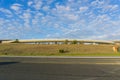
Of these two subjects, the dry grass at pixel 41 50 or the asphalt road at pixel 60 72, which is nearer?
the asphalt road at pixel 60 72

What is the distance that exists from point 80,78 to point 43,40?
108001 millimetres

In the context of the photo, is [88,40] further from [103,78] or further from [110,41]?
[103,78]

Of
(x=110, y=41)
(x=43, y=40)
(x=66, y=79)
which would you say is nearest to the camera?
(x=66, y=79)

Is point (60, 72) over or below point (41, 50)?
below

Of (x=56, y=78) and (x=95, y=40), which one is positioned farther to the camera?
(x=95, y=40)

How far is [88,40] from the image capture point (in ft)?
399

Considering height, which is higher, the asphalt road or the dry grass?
the dry grass

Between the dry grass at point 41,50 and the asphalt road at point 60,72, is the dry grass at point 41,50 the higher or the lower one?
the higher one

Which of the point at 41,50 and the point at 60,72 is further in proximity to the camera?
the point at 41,50

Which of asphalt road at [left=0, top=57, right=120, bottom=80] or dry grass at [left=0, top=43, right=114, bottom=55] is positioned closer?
asphalt road at [left=0, top=57, right=120, bottom=80]

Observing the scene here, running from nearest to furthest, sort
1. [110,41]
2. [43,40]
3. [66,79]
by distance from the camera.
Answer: [66,79] → [43,40] → [110,41]

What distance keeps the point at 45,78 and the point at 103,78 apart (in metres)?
2.80

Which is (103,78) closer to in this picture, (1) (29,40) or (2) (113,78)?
(2) (113,78)

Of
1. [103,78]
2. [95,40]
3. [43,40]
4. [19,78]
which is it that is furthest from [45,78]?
[95,40]
